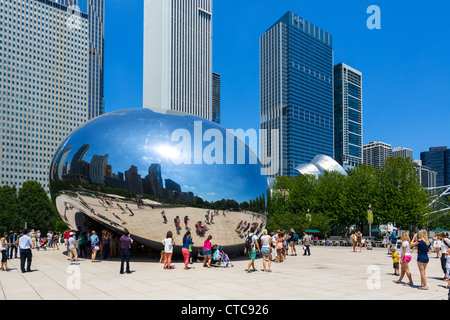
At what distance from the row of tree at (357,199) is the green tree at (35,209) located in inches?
1717

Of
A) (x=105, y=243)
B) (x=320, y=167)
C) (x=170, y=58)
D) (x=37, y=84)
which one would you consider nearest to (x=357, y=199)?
(x=105, y=243)

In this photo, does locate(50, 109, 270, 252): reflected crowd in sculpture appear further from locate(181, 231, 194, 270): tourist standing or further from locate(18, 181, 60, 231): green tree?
locate(18, 181, 60, 231): green tree

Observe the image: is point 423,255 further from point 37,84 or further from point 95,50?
point 95,50

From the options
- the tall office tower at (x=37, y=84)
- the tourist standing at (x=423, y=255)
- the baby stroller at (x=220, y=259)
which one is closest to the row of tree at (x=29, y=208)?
the baby stroller at (x=220, y=259)

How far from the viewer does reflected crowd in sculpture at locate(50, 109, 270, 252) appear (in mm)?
17109

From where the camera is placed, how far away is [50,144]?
498 ft

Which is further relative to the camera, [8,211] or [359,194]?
[8,211]

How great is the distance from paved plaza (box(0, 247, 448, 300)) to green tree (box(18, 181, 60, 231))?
6178 centimetres

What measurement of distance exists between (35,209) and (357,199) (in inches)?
2264

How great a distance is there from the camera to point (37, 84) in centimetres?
14900

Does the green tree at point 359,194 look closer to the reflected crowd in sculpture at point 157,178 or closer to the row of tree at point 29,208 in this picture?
the reflected crowd in sculpture at point 157,178
